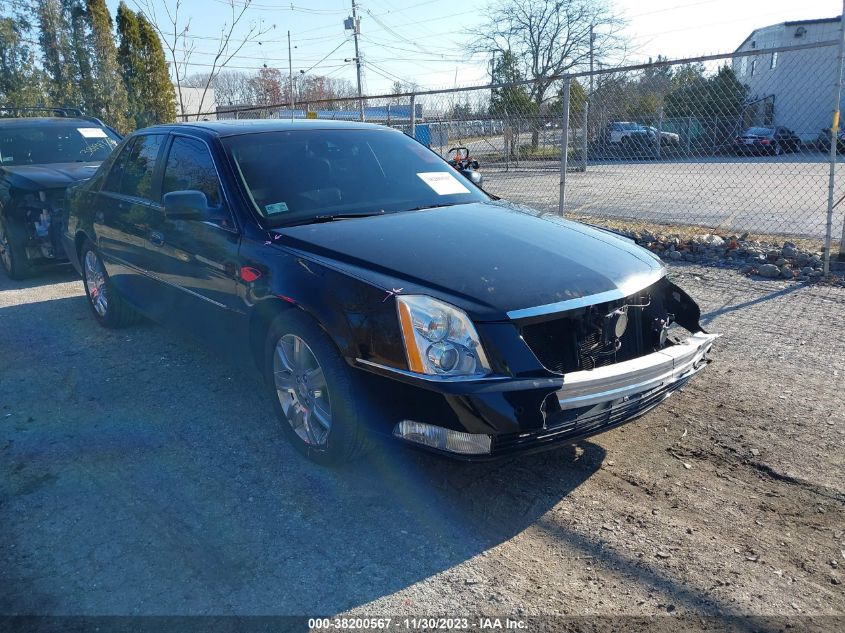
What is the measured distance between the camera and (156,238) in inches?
185

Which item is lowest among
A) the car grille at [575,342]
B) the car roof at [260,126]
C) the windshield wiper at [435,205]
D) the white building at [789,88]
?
the car grille at [575,342]

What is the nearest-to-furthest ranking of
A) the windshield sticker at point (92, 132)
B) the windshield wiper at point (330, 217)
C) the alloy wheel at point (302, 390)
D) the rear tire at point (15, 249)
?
the alloy wheel at point (302, 390), the windshield wiper at point (330, 217), the rear tire at point (15, 249), the windshield sticker at point (92, 132)

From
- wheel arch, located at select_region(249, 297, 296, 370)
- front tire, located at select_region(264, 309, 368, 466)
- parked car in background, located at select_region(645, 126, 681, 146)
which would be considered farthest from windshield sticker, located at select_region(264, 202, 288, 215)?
parked car in background, located at select_region(645, 126, 681, 146)

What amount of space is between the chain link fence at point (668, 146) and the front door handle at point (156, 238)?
5.44m

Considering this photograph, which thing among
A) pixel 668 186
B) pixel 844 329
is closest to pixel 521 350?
pixel 844 329

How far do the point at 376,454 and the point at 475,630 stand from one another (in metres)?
1.32

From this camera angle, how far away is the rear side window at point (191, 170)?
418 cm

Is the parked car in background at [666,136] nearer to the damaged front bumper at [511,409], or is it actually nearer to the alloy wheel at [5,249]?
the damaged front bumper at [511,409]

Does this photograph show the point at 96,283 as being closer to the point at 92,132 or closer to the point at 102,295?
the point at 102,295

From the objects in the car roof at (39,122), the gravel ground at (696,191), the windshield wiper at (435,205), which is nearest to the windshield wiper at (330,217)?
the windshield wiper at (435,205)

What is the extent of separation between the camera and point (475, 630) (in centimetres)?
245

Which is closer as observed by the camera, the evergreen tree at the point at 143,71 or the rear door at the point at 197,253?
the rear door at the point at 197,253

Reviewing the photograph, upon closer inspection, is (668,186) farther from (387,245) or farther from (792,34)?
(792,34)

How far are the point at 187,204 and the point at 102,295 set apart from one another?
8.13 feet
